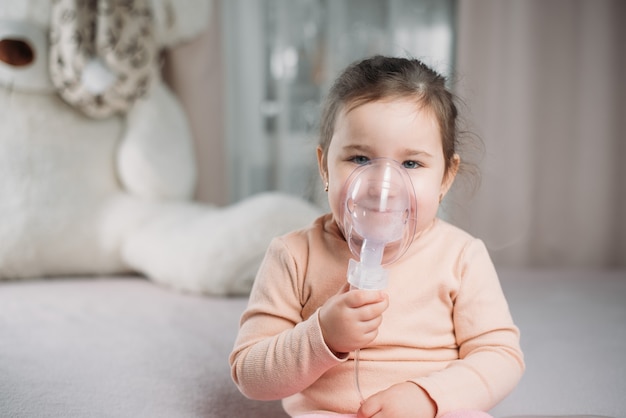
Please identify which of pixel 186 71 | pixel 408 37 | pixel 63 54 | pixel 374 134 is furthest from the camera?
pixel 408 37

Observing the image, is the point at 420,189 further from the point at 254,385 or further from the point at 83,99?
the point at 83,99

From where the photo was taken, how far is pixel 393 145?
71cm

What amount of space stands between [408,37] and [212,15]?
61cm

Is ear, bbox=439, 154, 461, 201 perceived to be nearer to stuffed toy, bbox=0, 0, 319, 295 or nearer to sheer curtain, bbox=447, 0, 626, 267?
stuffed toy, bbox=0, 0, 319, 295

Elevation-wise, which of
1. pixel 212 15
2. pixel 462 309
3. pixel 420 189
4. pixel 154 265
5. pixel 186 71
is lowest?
pixel 154 265

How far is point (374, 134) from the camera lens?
0.71 meters

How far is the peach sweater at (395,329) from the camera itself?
0.70 metres

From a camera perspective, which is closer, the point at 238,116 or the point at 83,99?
the point at 83,99

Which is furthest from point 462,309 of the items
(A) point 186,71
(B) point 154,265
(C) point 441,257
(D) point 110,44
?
(A) point 186,71

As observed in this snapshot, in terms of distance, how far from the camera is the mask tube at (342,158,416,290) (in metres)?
0.65

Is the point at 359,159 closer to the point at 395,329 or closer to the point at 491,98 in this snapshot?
the point at 395,329

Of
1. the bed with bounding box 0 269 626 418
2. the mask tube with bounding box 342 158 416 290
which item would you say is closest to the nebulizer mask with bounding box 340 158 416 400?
the mask tube with bounding box 342 158 416 290

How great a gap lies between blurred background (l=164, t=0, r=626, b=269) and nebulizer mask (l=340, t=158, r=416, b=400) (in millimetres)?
1269

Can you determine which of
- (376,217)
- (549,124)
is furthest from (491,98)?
(376,217)
